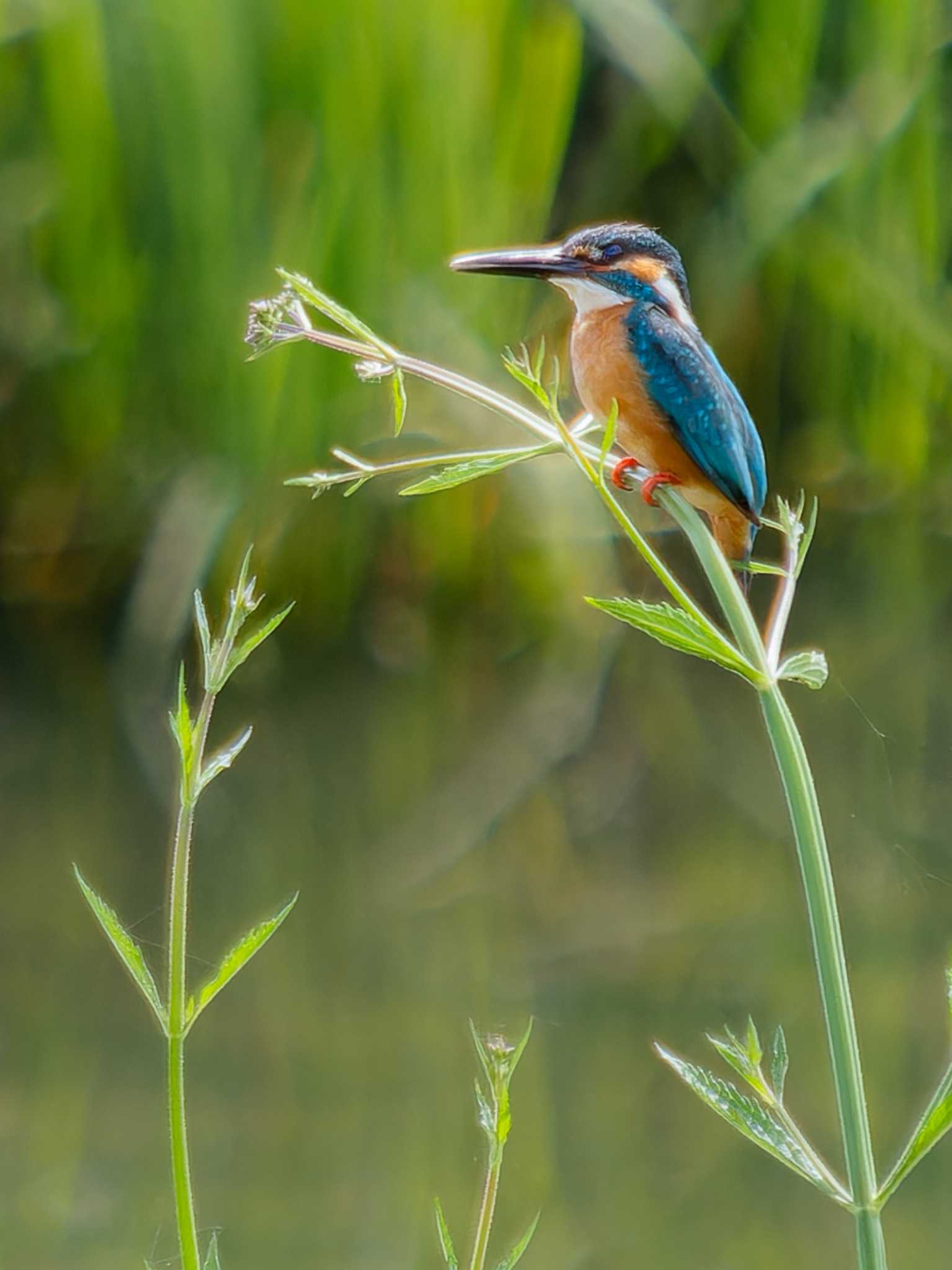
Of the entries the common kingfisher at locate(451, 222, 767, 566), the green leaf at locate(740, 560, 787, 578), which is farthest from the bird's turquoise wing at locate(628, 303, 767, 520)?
the green leaf at locate(740, 560, 787, 578)

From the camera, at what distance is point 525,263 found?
0.72 meters

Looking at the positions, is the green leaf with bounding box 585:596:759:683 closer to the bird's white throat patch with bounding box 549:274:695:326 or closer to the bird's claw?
the bird's claw

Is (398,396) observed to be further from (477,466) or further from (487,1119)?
(487,1119)

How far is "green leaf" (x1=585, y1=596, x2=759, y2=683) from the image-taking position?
370 mm

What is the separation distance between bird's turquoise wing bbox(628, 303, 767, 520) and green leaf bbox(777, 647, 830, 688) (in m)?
0.19

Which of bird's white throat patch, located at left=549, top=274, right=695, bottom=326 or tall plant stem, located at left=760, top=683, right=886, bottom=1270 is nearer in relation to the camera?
tall plant stem, located at left=760, top=683, right=886, bottom=1270

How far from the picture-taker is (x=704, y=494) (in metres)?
0.66

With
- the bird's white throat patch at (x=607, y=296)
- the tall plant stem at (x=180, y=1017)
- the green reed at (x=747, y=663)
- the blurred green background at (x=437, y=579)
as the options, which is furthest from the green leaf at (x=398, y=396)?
the blurred green background at (x=437, y=579)

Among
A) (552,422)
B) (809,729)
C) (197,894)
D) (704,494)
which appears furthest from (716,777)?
(552,422)

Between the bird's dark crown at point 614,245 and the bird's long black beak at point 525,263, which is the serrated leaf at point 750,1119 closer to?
the bird's long black beak at point 525,263

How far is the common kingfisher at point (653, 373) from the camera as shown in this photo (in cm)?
63

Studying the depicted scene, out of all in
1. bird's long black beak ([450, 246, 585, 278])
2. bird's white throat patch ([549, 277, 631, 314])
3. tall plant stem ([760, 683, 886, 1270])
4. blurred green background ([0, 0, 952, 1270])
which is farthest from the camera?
blurred green background ([0, 0, 952, 1270])

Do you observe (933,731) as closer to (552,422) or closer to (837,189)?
(837,189)

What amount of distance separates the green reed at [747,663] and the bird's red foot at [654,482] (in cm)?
15
